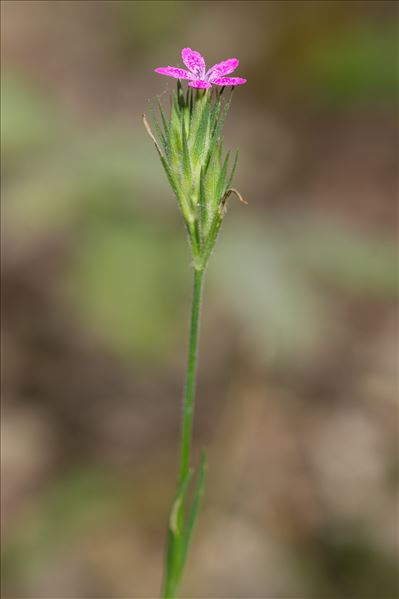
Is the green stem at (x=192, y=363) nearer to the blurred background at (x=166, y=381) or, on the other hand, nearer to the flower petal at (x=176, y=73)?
the flower petal at (x=176, y=73)

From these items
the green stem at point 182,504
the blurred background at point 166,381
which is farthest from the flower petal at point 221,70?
the blurred background at point 166,381

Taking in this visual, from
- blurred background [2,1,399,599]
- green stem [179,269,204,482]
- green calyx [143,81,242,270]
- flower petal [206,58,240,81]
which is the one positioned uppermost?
flower petal [206,58,240,81]

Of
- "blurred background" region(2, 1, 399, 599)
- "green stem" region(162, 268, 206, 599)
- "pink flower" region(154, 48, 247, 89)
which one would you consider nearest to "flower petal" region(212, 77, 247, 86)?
"pink flower" region(154, 48, 247, 89)

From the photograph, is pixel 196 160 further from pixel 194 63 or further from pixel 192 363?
pixel 192 363

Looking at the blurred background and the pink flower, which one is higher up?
the pink flower

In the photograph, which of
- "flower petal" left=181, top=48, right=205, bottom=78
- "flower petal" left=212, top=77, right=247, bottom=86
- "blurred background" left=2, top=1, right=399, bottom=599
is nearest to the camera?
"flower petal" left=212, top=77, right=247, bottom=86

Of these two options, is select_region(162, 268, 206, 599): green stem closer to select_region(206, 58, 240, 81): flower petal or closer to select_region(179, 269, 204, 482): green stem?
select_region(179, 269, 204, 482): green stem
